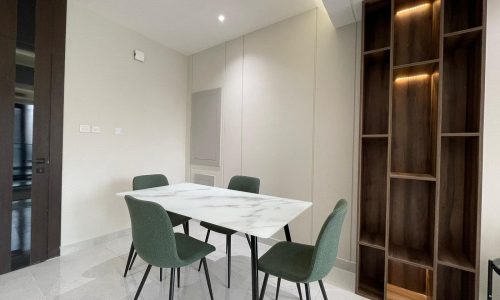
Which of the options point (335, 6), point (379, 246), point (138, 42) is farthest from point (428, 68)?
point (138, 42)

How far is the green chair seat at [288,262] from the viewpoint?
136 centimetres

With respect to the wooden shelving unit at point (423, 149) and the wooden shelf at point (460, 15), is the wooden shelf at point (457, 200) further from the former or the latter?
the wooden shelf at point (460, 15)

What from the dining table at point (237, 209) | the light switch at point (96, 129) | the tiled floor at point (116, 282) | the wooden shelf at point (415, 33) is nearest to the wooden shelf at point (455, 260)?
the tiled floor at point (116, 282)

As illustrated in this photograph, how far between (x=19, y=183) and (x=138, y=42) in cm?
226

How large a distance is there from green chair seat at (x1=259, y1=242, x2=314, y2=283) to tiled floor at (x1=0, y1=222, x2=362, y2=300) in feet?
1.90

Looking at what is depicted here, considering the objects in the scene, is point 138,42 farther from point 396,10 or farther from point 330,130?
point 396,10

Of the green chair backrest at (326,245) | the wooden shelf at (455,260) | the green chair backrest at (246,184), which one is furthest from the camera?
the green chair backrest at (246,184)

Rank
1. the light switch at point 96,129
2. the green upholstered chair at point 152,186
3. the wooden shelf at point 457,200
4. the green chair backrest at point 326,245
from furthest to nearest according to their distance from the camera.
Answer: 1. the light switch at point 96,129
2. the green upholstered chair at point 152,186
3. the wooden shelf at point 457,200
4. the green chair backrest at point 326,245

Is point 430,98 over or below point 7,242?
over

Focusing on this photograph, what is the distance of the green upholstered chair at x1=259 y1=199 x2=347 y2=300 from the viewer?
1266 millimetres

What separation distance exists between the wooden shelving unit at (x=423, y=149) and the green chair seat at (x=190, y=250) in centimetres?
132

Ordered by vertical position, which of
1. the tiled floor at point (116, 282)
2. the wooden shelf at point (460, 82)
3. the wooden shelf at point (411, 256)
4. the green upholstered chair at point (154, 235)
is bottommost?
the tiled floor at point (116, 282)

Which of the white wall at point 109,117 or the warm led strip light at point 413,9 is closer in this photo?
the warm led strip light at point 413,9

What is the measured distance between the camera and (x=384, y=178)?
2.14m
